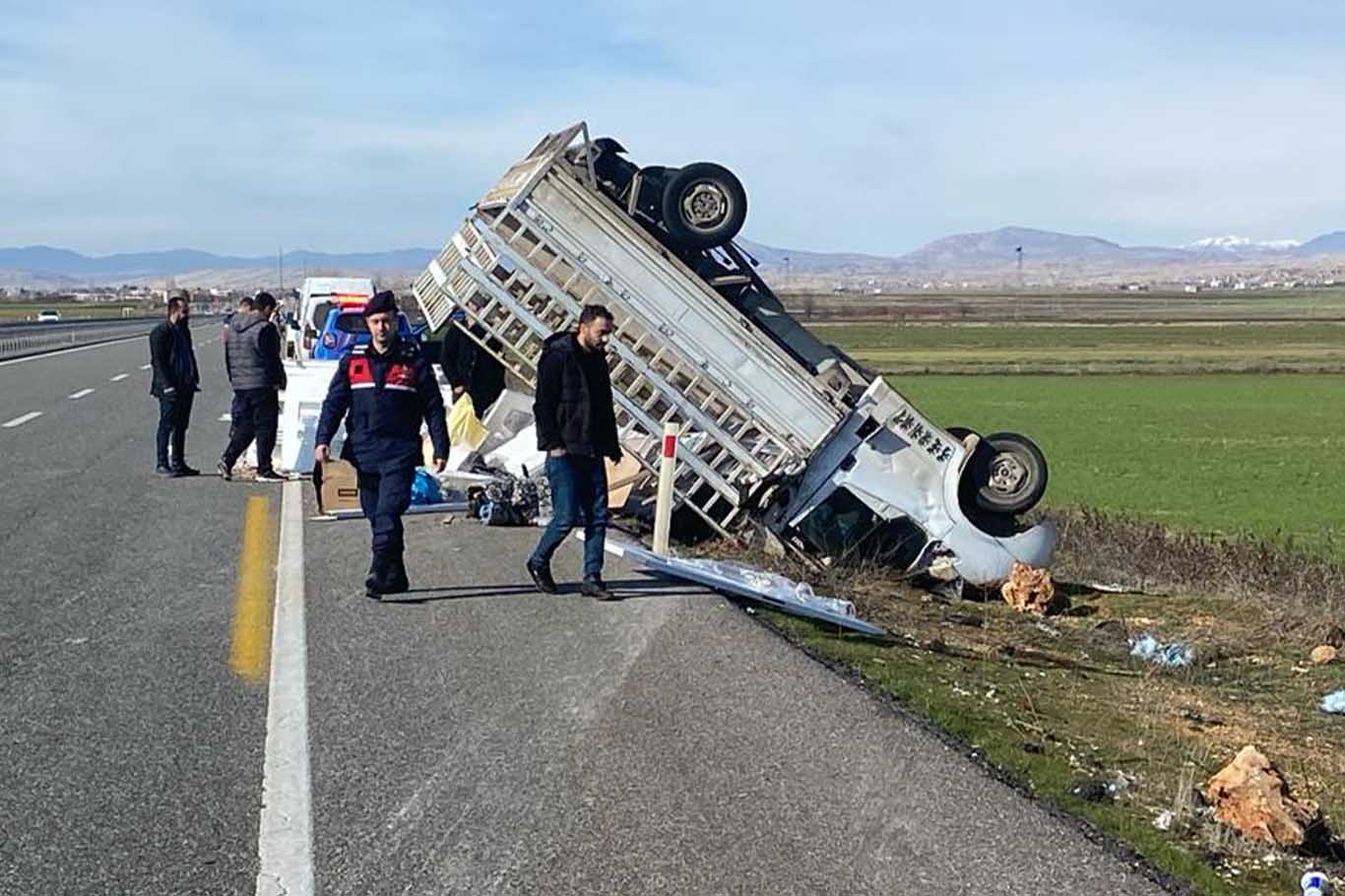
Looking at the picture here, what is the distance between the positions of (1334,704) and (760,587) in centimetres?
350

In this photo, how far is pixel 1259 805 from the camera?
18.4 feet

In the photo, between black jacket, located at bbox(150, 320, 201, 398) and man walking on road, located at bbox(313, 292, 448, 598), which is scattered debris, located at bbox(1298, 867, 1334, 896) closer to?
man walking on road, located at bbox(313, 292, 448, 598)

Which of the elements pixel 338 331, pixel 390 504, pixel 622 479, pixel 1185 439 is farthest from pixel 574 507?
pixel 1185 439

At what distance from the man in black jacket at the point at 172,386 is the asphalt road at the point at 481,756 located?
214 inches

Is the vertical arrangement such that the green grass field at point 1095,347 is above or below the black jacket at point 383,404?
below

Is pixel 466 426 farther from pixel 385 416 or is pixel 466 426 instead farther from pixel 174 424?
pixel 385 416

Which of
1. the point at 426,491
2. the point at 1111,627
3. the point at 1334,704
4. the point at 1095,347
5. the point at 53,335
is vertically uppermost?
the point at 426,491

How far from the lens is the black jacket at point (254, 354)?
1513cm

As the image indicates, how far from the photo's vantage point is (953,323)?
318 ft

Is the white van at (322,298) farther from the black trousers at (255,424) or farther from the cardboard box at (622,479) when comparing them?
the cardboard box at (622,479)

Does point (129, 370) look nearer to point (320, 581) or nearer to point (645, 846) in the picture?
point (320, 581)

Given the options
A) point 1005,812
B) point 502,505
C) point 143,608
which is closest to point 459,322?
point 502,505

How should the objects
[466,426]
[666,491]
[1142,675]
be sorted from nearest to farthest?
[1142,675] < [666,491] < [466,426]

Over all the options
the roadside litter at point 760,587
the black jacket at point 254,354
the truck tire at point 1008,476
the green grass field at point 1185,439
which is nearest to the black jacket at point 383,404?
the roadside litter at point 760,587
